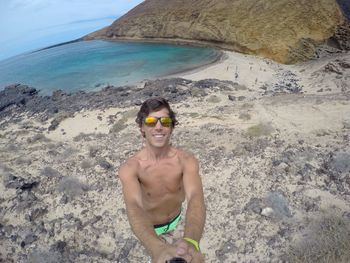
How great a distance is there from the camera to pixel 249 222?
7238mm

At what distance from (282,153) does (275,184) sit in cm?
140

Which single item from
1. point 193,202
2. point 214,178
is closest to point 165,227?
point 193,202

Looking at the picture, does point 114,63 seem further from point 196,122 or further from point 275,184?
point 275,184

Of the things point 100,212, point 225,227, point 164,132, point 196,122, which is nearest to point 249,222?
point 225,227

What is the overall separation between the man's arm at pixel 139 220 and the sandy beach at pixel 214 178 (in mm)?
3366

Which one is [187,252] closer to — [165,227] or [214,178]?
[165,227]

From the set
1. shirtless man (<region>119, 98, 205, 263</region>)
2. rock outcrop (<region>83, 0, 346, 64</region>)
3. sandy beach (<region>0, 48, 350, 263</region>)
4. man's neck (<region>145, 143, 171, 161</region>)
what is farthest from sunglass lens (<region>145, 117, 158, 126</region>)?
rock outcrop (<region>83, 0, 346, 64</region>)

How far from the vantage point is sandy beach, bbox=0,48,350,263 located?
22.7ft

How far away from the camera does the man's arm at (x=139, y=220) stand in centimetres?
283

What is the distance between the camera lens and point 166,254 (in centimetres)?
271

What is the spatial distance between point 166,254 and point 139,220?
34.0 inches

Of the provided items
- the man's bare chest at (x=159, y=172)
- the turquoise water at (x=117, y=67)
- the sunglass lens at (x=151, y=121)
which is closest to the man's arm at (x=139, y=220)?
the man's bare chest at (x=159, y=172)

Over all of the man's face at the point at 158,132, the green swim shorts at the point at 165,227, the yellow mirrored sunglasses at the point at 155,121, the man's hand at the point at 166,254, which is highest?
the yellow mirrored sunglasses at the point at 155,121

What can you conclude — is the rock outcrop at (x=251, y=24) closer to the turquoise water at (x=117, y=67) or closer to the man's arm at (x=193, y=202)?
the turquoise water at (x=117, y=67)
